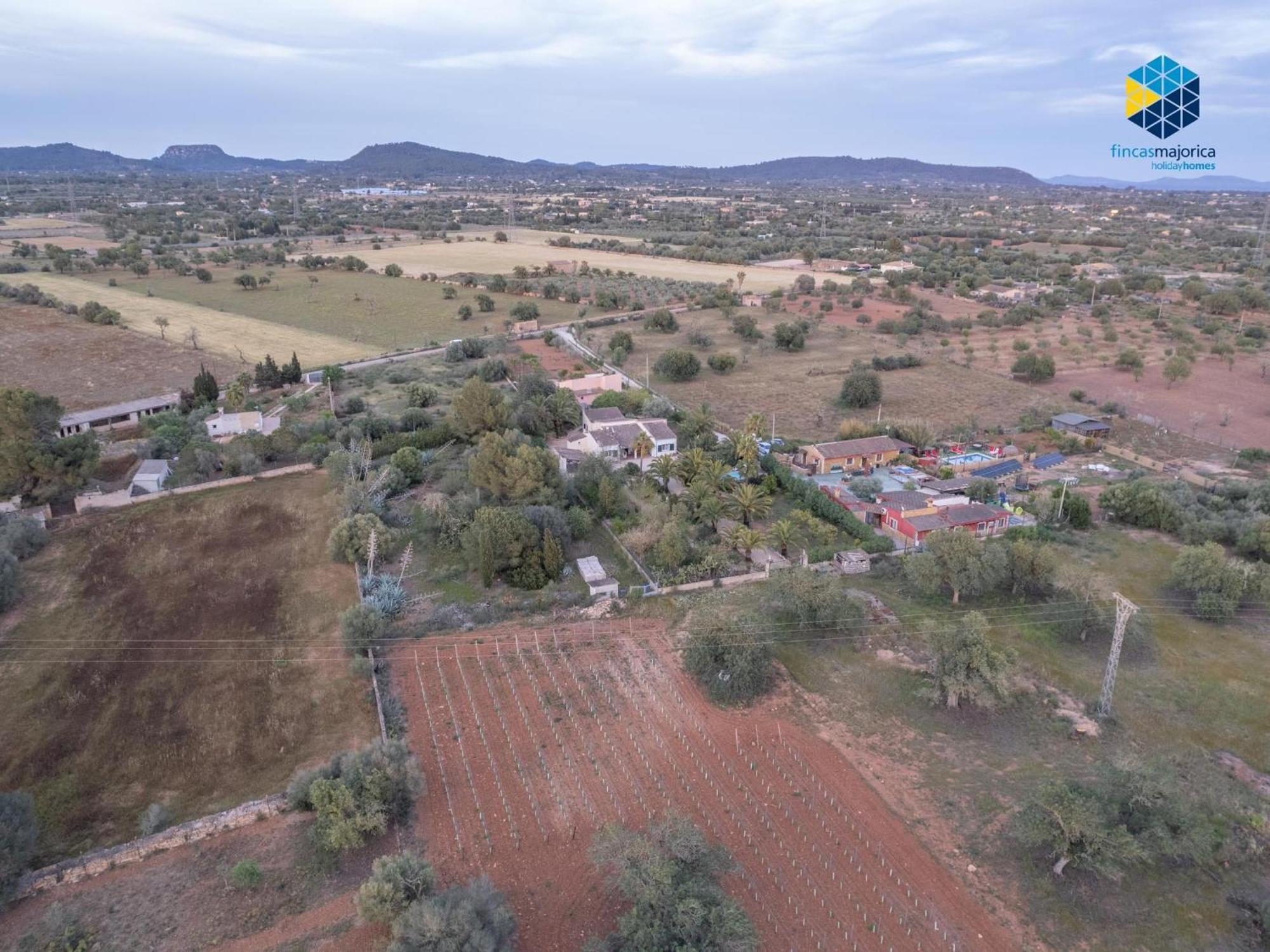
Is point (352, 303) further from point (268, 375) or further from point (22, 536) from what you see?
point (22, 536)

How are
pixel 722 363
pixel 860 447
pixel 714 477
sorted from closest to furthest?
pixel 714 477 < pixel 860 447 < pixel 722 363

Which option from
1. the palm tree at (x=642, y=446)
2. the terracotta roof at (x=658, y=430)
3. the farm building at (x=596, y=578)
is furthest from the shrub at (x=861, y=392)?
the farm building at (x=596, y=578)

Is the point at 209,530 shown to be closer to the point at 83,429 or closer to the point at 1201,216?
the point at 83,429

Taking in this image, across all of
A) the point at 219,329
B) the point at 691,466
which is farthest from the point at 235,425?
the point at 219,329

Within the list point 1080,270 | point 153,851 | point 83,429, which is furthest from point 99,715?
point 1080,270

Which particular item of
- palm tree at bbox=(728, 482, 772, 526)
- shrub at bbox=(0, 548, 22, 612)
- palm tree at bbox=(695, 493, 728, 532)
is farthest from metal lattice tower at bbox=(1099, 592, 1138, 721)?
shrub at bbox=(0, 548, 22, 612)
